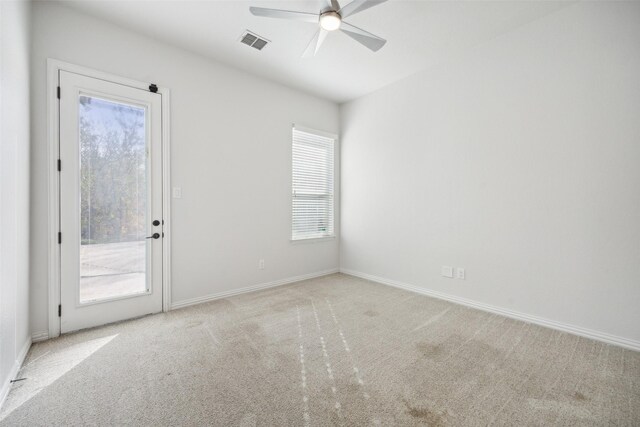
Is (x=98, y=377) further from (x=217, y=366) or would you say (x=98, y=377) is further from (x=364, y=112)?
(x=364, y=112)

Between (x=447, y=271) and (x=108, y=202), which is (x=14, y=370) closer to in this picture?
(x=108, y=202)

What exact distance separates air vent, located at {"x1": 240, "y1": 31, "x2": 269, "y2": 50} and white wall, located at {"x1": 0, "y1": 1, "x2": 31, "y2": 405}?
1.67 m

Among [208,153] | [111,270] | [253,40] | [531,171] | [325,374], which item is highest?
[253,40]

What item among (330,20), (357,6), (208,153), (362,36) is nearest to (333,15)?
(330,20)

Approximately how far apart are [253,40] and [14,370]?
3348mm

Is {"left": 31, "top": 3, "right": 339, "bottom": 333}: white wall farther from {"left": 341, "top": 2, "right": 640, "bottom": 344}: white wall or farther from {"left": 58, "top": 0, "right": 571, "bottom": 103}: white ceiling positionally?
{"left": 341, "top": 2, "right": 640, "bottom": 344}: white wall

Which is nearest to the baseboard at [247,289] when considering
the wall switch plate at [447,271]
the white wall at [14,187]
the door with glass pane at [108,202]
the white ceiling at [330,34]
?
the door with glass pane at [108,202]

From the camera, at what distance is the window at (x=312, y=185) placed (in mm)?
4285

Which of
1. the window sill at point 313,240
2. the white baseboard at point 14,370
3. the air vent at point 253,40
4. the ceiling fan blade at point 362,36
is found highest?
the air vent at point 253,40

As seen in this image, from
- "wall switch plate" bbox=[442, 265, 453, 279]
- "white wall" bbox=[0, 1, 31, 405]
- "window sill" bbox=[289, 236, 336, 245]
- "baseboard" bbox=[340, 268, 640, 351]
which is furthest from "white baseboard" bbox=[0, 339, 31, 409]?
"wall switch plate" bbox=[442, 265, 453, 279]

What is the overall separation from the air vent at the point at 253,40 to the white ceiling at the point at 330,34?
5 cm

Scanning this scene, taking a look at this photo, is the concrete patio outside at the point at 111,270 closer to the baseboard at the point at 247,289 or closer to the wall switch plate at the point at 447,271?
the baseboard at the point at 247,289

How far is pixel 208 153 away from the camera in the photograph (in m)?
3.33

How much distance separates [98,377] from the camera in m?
1.89
